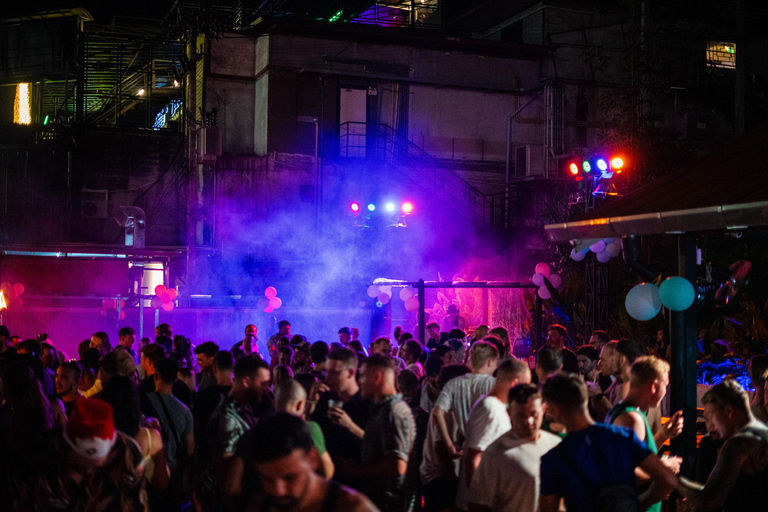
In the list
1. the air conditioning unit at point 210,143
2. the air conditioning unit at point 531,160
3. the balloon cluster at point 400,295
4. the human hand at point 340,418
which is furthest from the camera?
the air conditioning unit at point 531,160

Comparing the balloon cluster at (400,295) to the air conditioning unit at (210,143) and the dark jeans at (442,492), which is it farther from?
the dark jeans at (442,492)

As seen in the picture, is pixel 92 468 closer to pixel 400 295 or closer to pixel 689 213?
pixel 689 213

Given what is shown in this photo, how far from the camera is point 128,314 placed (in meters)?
19.6

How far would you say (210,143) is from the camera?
74.1ft

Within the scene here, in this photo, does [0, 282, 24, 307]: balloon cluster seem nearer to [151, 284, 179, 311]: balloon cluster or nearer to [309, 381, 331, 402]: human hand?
[151, 284, 179, 311]: balloon cluster

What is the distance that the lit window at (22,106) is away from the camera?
2519 centimetres

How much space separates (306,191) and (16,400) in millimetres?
20965

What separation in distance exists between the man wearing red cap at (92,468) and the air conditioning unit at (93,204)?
22091 mm

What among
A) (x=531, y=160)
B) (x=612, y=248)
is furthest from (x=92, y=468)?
(x=531, y=160)

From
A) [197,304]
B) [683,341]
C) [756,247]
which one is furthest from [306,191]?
[683,341]

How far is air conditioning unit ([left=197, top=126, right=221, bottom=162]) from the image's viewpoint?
22.5 meters

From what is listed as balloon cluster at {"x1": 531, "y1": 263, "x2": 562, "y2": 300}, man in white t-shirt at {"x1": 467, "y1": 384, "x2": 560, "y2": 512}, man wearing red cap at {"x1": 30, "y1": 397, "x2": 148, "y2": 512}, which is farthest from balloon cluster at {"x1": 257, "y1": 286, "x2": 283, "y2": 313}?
man in white t-shirt at {"x1": 467, "y1": 384, "x2": 560, "y2": 512}

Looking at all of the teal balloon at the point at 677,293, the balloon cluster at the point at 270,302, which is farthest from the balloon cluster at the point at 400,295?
the teal balloon at the point at 677,293

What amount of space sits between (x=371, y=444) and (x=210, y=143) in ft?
62.6
